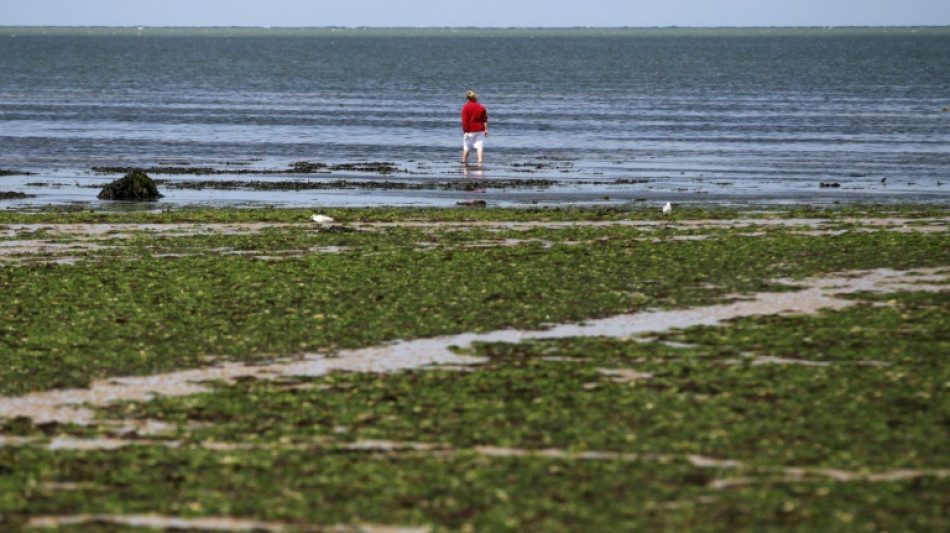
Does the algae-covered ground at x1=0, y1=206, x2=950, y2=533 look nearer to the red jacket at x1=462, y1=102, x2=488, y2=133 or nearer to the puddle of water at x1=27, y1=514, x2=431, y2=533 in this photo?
the puddle of water at x1=27, y1=514, x2=431, y2=533

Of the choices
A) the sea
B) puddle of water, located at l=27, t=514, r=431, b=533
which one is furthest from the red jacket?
puddle of water, located at l=27, t=514, r=431, b=533

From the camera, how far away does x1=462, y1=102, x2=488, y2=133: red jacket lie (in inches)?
1588

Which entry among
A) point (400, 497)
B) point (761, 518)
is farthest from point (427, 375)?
point (761, 518)

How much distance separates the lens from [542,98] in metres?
85.2

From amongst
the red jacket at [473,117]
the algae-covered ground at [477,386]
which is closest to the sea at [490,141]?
the red jacket at [473,117]

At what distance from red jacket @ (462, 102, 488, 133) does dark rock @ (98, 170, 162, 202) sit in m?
9.78

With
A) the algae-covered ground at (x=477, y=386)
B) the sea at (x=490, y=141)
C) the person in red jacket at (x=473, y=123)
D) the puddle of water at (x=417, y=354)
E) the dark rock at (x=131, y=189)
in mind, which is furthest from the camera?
the person in red jacket at (x=473, y=123)

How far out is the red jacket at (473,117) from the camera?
4034cm

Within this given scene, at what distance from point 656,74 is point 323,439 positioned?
114 meters

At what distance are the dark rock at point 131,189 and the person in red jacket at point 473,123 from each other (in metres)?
9.63

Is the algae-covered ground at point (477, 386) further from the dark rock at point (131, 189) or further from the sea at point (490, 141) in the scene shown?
the sea at point (490, 141)

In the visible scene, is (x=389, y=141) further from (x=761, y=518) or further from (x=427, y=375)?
(x=761, y=518)

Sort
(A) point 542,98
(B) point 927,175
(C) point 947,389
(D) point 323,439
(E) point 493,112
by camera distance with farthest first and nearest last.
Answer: (A) point 542,98 → (E) point 493,112 → (B) point 927,175 → (C) point 947,389 → (D) point 323,439

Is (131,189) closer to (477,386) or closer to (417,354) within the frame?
(417,354)
